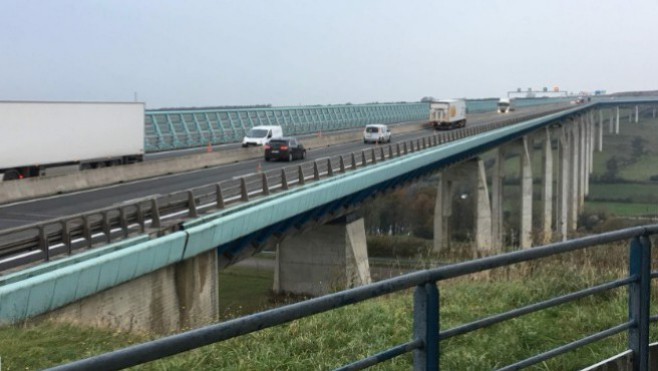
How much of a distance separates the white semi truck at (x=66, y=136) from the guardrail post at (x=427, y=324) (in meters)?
Result: 23.9

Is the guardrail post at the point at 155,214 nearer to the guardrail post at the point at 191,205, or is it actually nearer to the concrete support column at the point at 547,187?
the guardrail post at the point at 191,205

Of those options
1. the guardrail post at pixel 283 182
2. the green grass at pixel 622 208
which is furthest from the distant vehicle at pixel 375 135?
the green grass at pixel 622 208

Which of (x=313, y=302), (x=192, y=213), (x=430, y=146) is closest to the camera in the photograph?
(x=313, y=302)

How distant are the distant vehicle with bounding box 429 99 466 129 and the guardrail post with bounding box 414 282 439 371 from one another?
216ft

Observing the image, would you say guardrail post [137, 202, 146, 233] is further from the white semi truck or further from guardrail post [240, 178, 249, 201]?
the white semi truck

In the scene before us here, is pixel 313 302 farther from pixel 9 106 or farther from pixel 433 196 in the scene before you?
pixel 433 196

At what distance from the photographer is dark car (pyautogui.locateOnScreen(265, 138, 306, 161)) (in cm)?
3803

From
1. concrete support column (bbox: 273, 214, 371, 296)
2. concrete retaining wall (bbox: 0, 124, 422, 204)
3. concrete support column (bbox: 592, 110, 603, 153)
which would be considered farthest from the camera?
concrete support column (bbox: 592, 110, 603, 153)

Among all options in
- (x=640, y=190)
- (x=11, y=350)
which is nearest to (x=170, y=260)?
(x=11, y=350)

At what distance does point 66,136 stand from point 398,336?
77.0 ft

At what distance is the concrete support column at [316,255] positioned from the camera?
3175cm

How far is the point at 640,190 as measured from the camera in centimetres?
8925

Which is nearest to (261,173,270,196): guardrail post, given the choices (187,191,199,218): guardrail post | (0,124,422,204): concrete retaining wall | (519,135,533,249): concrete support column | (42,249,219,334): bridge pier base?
(42,249,219,334): bridge pier base

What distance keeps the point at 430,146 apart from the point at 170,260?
28.6 metres
